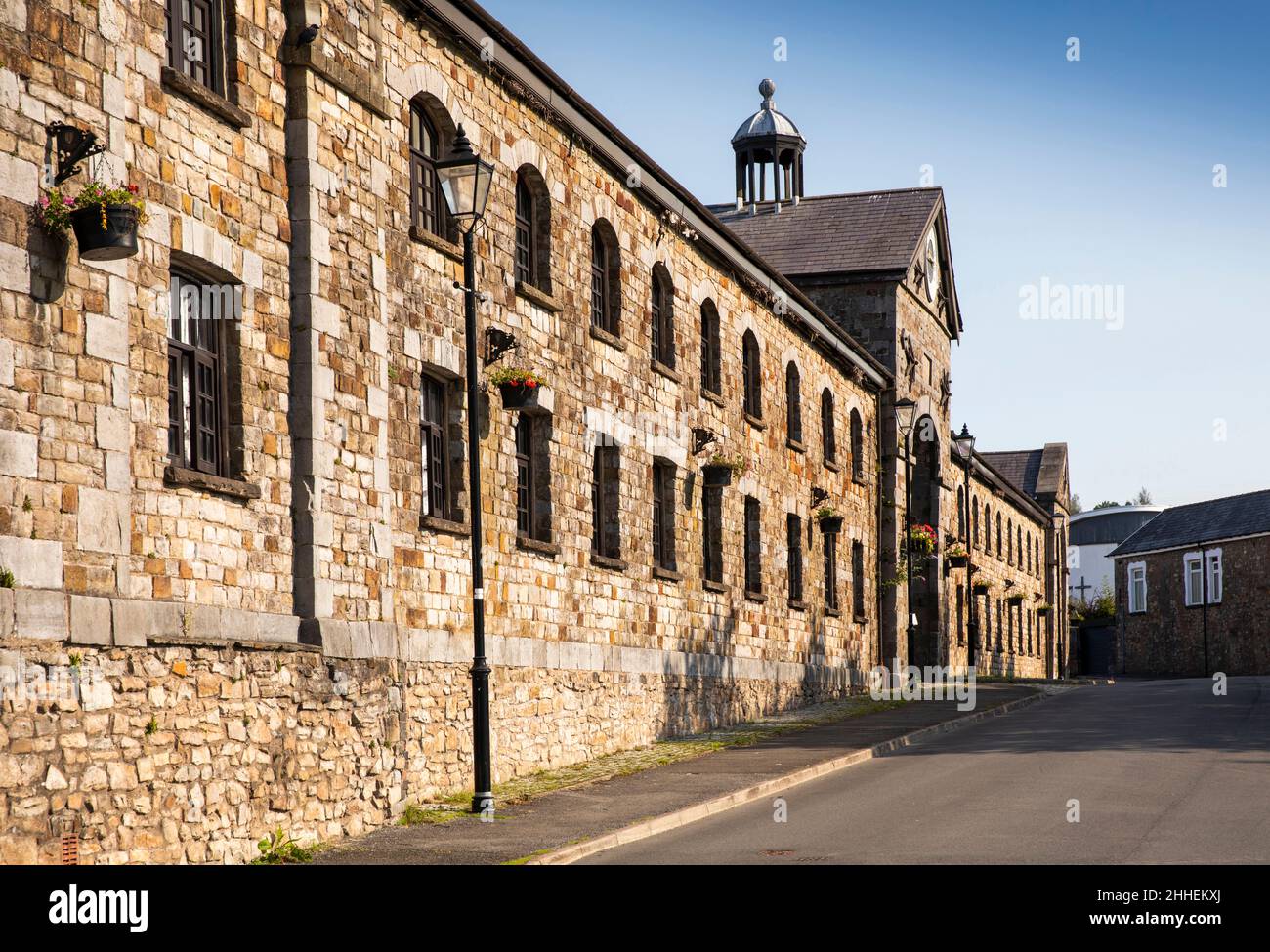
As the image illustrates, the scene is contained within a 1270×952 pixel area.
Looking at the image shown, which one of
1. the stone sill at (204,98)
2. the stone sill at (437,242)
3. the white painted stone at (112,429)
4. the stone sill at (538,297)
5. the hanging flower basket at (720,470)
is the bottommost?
the white painted stone at (112,429)

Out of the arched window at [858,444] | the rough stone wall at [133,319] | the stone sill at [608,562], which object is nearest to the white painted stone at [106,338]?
the rough stone wall at [133,319]

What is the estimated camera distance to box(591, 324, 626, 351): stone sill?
67.2 feet

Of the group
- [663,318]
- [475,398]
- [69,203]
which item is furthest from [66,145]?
[663,318]

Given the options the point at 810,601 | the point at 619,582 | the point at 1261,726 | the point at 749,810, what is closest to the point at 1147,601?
the point at 810,601

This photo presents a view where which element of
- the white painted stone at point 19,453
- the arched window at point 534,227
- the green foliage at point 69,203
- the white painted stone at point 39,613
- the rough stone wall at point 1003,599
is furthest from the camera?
the rough stone wall at point 1003,599

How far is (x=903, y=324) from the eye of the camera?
38.3m

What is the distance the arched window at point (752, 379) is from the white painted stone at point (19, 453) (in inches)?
726

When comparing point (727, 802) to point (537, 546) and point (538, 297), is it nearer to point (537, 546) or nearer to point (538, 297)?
point (537, 546)

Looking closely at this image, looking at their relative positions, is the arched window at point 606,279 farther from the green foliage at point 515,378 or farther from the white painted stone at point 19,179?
the white painted stone at point 19,179

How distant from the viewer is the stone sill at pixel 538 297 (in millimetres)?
18328

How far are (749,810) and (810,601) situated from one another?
15.2 meters

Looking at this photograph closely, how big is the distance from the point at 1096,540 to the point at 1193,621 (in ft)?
79.0
